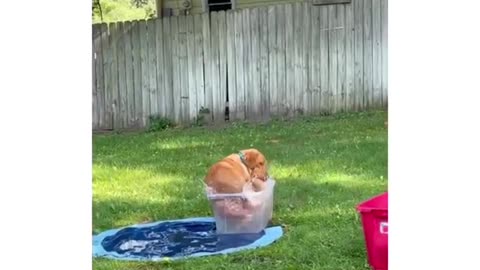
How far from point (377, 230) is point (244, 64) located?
6.62 metres

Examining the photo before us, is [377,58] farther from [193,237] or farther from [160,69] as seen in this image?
[193,237]

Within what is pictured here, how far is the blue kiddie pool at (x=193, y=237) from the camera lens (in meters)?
3.93

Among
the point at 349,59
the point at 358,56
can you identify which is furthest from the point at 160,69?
the point at 358,56

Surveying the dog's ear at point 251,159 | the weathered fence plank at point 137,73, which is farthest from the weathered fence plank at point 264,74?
the dog's ear at point 251,159

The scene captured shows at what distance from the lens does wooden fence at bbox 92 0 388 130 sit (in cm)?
928

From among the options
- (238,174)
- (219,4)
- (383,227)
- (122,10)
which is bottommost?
(383,227)

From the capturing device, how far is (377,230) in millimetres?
3098

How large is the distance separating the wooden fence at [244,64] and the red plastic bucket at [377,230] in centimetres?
605

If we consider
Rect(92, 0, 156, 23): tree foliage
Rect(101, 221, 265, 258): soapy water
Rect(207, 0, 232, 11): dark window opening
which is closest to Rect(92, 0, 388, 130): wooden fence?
Rect(207, 0, 232, 11): dark window opening

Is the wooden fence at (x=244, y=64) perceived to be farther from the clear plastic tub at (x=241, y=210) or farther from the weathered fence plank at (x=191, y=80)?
the clear plastic tub at (x=241, y=210)

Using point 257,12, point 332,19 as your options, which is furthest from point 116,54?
point 332,19
